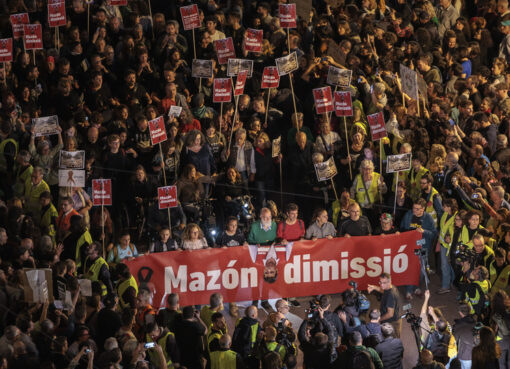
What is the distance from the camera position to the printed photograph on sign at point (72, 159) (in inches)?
655

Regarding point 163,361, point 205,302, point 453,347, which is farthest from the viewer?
point 205,302

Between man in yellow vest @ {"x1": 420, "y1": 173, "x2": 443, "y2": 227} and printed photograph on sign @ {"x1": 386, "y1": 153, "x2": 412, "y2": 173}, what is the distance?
308 mm

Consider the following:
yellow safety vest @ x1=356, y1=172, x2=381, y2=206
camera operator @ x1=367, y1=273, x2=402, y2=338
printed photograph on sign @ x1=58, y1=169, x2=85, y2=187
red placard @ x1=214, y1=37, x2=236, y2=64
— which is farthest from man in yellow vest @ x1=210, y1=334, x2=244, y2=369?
red placard @ x1=214, y1=37, x2=236, y2=64

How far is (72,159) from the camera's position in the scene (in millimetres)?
16641

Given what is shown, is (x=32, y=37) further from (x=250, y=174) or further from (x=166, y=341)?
(x=166, y=341)

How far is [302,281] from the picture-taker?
1622 cm

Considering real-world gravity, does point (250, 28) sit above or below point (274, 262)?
above

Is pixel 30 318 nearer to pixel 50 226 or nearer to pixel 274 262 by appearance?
pixel 50 226

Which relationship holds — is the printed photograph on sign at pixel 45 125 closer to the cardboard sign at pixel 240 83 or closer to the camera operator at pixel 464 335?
the cardboard sign at pixel 240 83

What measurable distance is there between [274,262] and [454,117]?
5.07m

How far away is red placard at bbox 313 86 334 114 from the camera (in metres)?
18.3

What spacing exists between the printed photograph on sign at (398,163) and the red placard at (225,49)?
325 centimetres

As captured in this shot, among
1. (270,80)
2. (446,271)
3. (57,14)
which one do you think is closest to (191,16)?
(270,80)

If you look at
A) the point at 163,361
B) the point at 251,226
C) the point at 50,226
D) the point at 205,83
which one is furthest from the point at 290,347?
the point at 205,83
